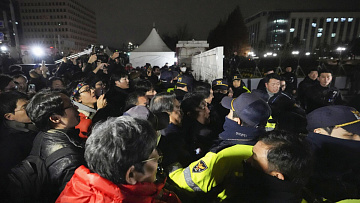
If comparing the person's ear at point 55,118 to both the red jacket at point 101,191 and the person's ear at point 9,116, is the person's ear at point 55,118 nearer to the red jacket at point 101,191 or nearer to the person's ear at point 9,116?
the red jacket at point 101,191

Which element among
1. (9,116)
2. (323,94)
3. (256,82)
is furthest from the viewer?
(256,82)

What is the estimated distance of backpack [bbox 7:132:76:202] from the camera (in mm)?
1619

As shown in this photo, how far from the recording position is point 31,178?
1.66 metres

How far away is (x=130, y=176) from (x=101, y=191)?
0.17m

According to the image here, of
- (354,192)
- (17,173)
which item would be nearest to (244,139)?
(354,192)

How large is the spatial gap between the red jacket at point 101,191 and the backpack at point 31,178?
0.55 meters

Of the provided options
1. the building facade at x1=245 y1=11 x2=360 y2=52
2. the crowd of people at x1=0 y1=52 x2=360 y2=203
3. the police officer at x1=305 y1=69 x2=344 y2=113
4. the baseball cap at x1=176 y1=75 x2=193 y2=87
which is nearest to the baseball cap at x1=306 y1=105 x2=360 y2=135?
the crowd of people at x1=0 y1=52 x2=360 y2=203

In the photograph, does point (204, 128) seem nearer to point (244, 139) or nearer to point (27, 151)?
point (244, 139)

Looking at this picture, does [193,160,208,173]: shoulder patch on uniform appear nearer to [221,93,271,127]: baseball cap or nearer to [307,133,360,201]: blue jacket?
[221,93,271,127]: baseball cap

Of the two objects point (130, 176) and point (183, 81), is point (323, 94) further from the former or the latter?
point (130, 176)

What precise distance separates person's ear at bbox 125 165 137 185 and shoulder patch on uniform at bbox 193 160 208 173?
54 centimetres

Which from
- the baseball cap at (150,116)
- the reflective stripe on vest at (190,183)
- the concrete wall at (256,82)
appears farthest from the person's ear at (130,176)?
the concrete wall at (256,82)

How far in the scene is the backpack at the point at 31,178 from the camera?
1.62 m

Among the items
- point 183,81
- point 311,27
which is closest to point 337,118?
point 183,81
